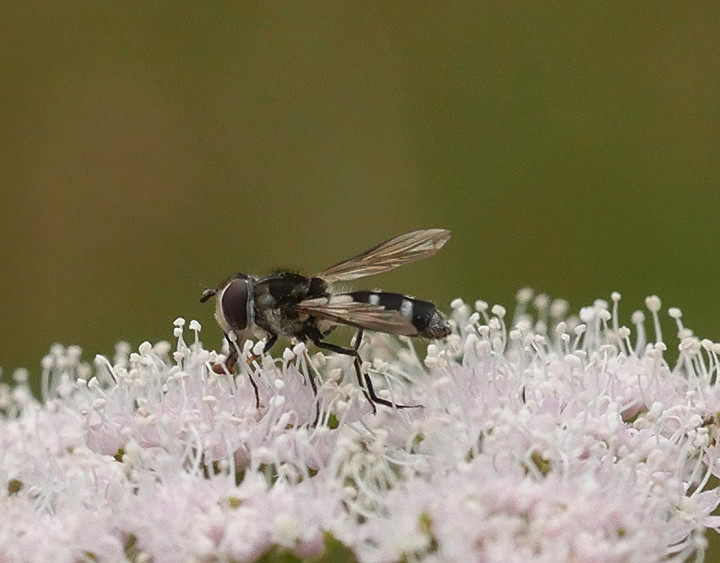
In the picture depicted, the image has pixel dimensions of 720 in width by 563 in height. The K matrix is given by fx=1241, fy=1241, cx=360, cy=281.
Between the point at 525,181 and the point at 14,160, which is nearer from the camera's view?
the point at 525,181

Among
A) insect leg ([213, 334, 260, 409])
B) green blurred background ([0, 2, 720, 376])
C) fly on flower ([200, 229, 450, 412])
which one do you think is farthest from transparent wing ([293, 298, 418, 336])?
green blurred background ([0, 2, 720, 376])

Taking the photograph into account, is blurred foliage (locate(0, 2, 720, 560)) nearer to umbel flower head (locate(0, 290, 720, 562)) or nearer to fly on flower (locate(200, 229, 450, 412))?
fly on flower (locate(200, 229, 450, 412))

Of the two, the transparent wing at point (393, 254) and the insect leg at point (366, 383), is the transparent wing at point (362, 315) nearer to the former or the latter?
the insect leg at point (366, 383)

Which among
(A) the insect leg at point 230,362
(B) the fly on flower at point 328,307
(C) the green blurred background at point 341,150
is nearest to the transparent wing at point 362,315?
(B) the fly on flower at point 328,307

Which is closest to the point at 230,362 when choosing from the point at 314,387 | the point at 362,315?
the point at 314,387

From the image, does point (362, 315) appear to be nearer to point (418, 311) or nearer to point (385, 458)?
point (418, 311)

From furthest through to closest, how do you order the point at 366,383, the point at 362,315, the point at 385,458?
the point at 366,383
the point at 362,315
the point at 385,458

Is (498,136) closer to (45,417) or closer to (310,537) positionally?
(45,417)

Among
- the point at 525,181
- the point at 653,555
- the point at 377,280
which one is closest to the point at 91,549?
the point at 653,555

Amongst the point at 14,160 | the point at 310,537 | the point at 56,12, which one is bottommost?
the point at 310,537
